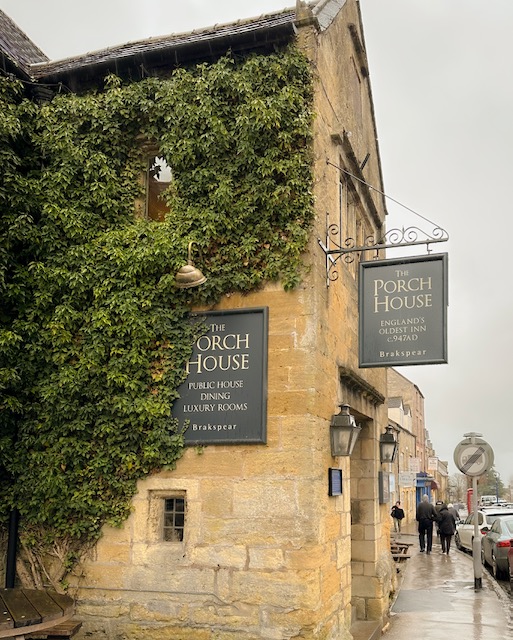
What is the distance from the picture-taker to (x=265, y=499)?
712cm

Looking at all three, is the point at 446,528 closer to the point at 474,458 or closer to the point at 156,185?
the point at 474,458

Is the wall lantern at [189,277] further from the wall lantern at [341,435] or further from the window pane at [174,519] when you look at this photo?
the window pane at [174,519]

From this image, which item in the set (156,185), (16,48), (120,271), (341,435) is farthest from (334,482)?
(16,48)

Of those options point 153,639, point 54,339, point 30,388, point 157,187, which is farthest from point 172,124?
point 153,639

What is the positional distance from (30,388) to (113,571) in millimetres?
2183

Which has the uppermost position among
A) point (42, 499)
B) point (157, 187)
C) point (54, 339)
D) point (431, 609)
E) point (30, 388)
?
point (157, 187)

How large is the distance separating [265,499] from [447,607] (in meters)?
6.13

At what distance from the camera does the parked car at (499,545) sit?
1591cm

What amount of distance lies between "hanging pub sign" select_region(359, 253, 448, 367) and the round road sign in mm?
6584

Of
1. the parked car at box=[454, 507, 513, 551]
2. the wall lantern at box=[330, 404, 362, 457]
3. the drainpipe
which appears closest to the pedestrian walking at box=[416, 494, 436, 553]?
the parked car at box=[454, 507, 513, 551]

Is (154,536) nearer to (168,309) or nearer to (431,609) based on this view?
(168,309)

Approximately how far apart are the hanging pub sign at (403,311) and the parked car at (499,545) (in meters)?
10.1

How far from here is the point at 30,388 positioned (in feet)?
25.9

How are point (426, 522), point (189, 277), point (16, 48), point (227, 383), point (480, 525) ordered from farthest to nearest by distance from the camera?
point (426, 522) < point (480, 525) < point (16, 48) < point (227, 383) < point (189, 277)
